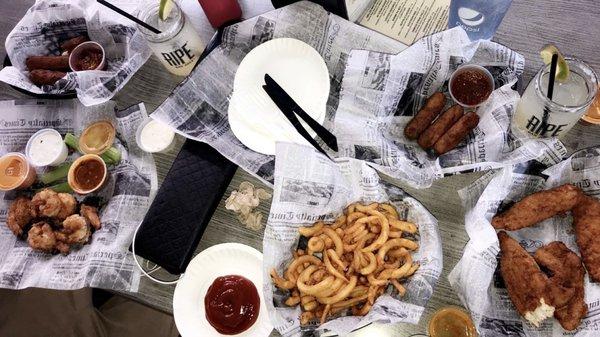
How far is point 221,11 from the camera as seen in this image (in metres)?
1.75

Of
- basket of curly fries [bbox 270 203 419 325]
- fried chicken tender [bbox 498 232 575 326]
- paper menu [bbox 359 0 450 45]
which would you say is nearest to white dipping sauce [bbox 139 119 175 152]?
basket of curly fries [bbox 270 203 419 325]

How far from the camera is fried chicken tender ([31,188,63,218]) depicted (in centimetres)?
171

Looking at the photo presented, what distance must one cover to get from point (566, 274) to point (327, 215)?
694 millimetres

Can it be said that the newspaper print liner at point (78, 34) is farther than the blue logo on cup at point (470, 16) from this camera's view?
Yes

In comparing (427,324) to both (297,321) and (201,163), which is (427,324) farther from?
(201,163)

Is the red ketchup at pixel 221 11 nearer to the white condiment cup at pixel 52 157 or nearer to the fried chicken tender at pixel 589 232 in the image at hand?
the white condiment cup at pixel 52 157

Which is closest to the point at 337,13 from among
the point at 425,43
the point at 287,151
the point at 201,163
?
the point at 425,43

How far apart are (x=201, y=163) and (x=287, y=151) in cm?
34

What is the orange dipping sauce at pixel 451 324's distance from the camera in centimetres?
146

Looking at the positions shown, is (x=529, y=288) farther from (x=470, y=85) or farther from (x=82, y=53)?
(x=82, y=53)

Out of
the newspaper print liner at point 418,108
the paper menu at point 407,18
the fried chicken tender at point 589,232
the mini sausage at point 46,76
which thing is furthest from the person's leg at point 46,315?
the fried chicken tender at point 589,232

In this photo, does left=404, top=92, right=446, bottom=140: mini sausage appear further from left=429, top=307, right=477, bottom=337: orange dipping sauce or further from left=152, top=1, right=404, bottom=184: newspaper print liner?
left=429, top=307, right=477, bottom=337: orange dipping sauce

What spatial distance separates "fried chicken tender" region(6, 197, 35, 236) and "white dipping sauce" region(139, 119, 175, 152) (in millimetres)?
451

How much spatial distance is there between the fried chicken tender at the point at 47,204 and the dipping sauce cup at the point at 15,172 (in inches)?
3.9
